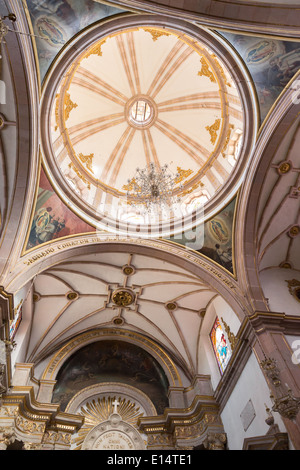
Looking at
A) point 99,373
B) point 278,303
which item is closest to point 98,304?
point 99,373

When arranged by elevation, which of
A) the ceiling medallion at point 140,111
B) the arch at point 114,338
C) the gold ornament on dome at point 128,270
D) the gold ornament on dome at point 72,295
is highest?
the ceiling medallion at point 140,111

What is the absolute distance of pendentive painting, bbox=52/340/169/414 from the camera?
14469 millimetres

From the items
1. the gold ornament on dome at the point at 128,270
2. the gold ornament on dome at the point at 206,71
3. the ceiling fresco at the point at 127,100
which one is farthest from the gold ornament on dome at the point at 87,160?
the gold ornament on dome at the point at 206,71

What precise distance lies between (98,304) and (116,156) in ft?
27.4

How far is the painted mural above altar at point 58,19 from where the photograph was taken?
8.91m

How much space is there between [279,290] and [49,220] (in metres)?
8.71

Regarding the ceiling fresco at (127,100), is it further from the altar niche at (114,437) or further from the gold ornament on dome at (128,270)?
the altar niche at (114,437)

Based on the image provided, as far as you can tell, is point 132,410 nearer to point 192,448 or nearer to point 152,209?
point 192,448

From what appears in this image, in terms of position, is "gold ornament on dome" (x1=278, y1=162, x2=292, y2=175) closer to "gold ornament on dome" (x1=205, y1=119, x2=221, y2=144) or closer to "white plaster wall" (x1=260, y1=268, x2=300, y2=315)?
"white plaster wall" (x1=260, y1=268, x2=300, y2=315)

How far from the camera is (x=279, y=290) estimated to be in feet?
41.3

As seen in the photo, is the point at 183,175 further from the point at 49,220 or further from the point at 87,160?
the point at 49,220

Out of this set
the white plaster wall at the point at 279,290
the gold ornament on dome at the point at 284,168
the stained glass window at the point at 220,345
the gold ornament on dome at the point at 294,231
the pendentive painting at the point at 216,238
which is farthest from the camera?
the gold ornament on dome at the point at 294,231

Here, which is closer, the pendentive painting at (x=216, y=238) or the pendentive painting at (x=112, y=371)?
the pendentive painting at (x=216, y=238)

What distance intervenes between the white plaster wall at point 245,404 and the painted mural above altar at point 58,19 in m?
10.6
